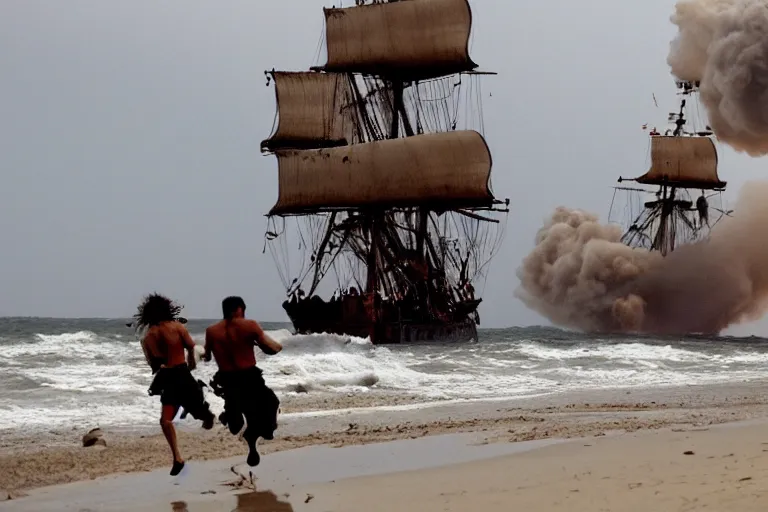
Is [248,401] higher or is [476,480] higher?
[248,401]

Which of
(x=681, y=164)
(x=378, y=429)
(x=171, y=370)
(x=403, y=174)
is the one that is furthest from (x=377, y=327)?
(x=171, y=370)

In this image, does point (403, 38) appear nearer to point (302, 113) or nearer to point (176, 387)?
point (302, 113)

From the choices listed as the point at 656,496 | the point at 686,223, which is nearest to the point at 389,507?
the point at 656,496

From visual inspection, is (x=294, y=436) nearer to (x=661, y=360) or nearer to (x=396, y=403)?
(x=396, y=403)

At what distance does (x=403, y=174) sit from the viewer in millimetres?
60031

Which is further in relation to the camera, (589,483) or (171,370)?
(171,370)

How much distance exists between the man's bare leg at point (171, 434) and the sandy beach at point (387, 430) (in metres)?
1.14

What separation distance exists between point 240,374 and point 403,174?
5187cm

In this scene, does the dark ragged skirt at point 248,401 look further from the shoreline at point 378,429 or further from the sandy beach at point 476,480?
the shoreline at point 378,429

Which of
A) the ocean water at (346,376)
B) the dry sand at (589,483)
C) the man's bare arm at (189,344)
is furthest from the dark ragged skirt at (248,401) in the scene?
the ocean water at (346,376)

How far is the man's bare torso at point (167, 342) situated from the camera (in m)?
8.64

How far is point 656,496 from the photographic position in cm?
688

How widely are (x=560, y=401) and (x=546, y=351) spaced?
16.7 m

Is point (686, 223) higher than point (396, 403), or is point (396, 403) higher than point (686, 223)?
point (686, 223)
